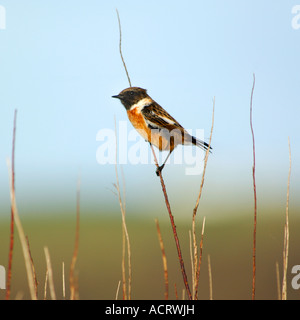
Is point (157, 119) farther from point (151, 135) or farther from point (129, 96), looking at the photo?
point (129, 96)

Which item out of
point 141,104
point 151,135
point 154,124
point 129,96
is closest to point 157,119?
point 154,124

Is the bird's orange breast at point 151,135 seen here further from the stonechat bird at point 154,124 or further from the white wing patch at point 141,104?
the white wing patch at point 141,104

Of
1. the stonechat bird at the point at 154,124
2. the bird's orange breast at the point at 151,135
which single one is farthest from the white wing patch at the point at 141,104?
the bird's orange breast at the point at 151,135

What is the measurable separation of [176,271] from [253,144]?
1246 centimetres

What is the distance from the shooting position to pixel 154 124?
4.35 m

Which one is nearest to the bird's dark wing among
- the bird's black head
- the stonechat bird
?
the stonechat bird

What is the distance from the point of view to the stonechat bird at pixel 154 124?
432cm

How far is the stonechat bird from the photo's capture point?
14.2 ft

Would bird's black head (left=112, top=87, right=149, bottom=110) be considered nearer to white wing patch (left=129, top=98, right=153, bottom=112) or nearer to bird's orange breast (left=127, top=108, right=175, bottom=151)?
white wing patch (left=129, top=98, right=153, bottom=112)

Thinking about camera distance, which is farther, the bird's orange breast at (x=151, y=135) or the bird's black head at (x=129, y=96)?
the bird's black head at (x=129, y=96)

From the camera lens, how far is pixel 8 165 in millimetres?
1940

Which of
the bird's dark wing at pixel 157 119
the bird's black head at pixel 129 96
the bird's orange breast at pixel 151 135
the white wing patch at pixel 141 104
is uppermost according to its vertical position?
the bird's black head at pixel 129 96

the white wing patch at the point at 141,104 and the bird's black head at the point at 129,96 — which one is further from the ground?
the bird's black head at the point at 129,96
